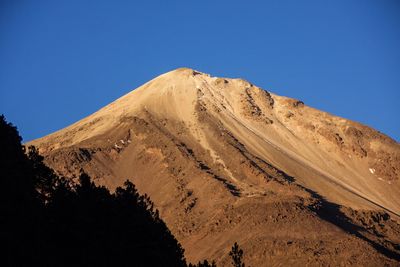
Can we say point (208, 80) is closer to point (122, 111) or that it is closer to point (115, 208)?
point (122, 111)

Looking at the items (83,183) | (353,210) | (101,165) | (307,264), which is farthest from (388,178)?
(83,183)

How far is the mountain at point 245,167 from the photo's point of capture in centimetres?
9156

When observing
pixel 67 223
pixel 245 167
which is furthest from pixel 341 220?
pixel 67 223

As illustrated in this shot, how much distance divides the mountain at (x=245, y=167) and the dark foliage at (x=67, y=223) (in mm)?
41593

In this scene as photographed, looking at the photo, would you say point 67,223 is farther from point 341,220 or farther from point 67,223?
point 341,220

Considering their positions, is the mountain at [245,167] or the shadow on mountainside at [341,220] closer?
the mountain at [245,167]

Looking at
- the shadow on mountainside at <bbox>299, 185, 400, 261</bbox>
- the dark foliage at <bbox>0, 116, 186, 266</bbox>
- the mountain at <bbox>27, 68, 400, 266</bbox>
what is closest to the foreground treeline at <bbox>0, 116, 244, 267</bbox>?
the dark foliage at <bbox>0, 116, 186, 266</bbox>

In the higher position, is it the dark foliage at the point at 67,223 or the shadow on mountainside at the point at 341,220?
the shadow on mountainside at the point at 341,220

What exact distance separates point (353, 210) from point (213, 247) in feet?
65.5

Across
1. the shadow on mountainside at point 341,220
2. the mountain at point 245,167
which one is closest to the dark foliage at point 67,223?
the mountain at point 245,167

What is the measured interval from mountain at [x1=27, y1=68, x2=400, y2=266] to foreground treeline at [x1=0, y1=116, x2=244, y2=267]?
41.5 meters

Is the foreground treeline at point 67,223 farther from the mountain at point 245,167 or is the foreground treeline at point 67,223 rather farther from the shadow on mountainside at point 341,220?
the shadow on mountainside at point 341,220

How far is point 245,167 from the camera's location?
110625mm

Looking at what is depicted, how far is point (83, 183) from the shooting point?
1769 inches
